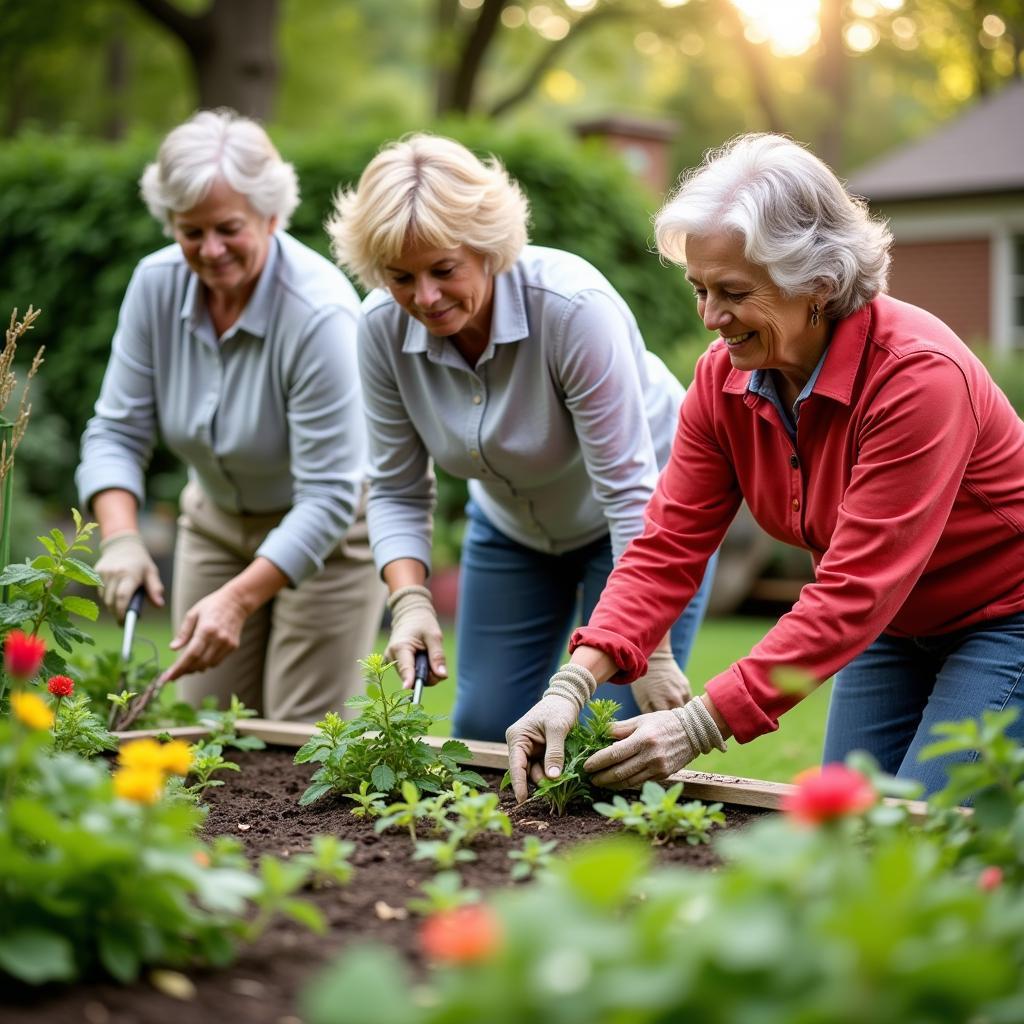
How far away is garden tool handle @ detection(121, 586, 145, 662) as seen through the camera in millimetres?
3387

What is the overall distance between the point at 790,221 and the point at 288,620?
2062 mm

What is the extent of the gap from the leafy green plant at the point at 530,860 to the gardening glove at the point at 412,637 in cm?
90

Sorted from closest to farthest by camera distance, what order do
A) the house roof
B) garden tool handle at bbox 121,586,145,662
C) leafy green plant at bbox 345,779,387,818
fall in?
leafy green plant at bbox 345,779,387,818, garden tool handle at bbox 121,586,145,662, the house roof

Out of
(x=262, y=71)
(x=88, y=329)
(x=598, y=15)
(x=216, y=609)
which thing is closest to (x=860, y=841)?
(x=216, y=609)

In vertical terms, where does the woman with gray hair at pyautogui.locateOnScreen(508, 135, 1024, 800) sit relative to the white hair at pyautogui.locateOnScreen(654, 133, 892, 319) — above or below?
below

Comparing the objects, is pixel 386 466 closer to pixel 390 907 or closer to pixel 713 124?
pixel 390 907

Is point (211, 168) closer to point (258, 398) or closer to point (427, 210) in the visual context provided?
point (258, 398)

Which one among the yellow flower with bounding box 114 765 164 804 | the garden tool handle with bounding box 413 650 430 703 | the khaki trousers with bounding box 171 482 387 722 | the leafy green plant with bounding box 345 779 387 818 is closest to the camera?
the yellow flower with bounding box 114 765 164 804

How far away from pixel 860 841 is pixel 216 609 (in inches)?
69.5

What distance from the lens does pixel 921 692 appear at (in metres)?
2.91

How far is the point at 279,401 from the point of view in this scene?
3551 millimetres

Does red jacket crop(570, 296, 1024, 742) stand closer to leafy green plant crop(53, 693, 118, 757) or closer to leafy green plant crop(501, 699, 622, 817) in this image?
leafy green plant crop(501, 699, 622, 817)

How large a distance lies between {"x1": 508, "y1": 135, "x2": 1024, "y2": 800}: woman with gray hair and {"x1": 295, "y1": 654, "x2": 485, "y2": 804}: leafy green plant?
0.16 meters

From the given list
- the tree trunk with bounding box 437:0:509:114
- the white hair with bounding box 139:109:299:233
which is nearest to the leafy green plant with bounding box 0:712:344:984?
the white hair with bounding box 139:109:299:233
